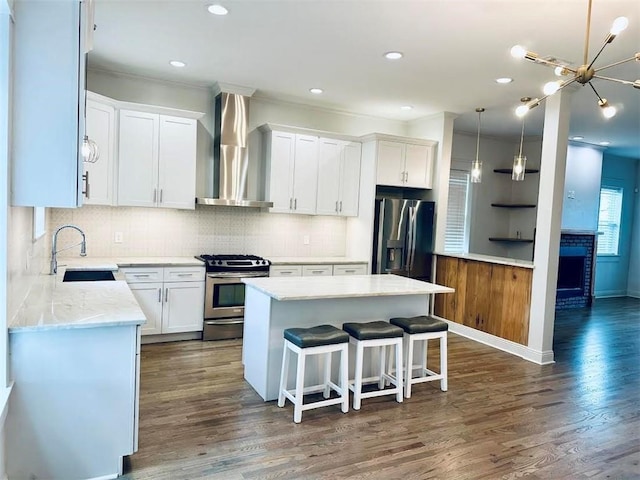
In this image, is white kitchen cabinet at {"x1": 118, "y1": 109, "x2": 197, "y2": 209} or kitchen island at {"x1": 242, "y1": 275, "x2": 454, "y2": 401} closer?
kitchen island at {"x1": 242, "y1": 275, "x2": 454, "y2": 401}

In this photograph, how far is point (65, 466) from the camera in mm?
2227

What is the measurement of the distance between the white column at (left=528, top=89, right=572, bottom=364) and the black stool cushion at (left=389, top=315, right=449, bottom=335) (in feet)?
5.14

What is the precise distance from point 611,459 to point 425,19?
10.2ft

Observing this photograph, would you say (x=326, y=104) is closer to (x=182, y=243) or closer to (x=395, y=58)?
(x=395, y=58)

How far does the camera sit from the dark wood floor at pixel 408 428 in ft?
8.43

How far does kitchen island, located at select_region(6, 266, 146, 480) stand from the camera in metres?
2.13

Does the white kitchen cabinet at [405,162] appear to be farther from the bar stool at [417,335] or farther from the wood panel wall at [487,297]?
the bar stool at [417,335]

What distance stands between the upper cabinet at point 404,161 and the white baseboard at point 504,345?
76.5 inches

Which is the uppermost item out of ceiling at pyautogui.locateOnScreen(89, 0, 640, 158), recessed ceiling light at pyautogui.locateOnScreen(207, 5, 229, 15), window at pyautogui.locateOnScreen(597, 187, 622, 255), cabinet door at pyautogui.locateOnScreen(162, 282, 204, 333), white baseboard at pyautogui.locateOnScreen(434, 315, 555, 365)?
ceiling at pyautogui.locateOnScreen(89, 0, 640, 158)

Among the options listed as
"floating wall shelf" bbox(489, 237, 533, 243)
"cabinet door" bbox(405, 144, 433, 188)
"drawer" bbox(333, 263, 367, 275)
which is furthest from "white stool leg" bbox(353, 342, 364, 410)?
"floating wall shelf" bbox(489, 237, 533, 243)

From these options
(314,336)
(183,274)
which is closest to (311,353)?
(314,336)

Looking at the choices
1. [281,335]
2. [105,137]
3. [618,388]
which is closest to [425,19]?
[281,335]

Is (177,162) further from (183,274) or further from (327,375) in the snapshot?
(327,375)

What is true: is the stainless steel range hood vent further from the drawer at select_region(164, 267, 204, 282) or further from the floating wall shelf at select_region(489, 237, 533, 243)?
the floating wall shelf at select_region(489, 237, 533, 243)
